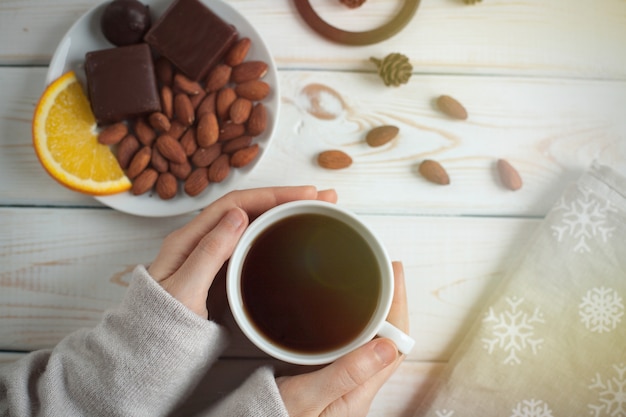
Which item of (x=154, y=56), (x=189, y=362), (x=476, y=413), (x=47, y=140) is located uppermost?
(x=154, y=56)

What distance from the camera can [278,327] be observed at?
26.7 inches

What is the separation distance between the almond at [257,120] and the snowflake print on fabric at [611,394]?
629 mm

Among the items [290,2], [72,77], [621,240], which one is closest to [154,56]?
[72,77]

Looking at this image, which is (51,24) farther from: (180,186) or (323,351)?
(323,351)

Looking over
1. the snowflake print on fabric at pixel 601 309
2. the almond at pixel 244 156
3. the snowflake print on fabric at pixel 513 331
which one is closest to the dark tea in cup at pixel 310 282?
the almond at pixel 244 156

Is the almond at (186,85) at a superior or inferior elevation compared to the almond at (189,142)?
superior

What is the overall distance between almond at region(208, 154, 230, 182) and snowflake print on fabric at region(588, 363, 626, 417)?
25.0 inches

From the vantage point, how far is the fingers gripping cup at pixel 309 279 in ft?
2.15

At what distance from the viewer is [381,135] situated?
0.87 m

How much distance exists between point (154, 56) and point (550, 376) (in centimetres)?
79

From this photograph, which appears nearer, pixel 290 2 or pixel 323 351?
pixel 323 351

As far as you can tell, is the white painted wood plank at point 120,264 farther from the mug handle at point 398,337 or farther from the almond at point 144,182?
the mug handle at point 398,337

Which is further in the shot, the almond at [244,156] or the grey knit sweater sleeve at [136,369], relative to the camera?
the almond at [244,156]

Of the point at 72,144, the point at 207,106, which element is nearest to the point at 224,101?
the point at 207,106
